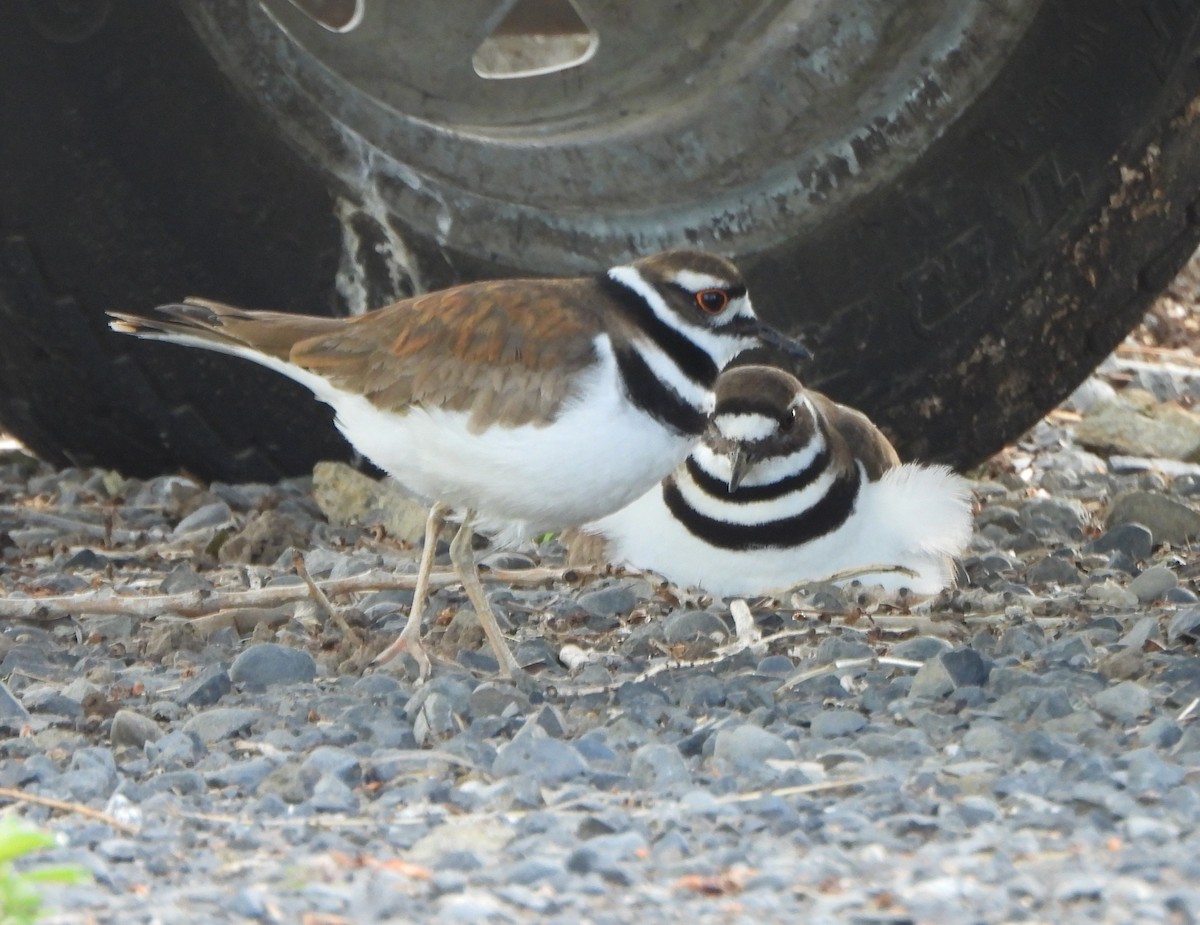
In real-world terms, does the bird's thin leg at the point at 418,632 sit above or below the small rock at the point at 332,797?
above

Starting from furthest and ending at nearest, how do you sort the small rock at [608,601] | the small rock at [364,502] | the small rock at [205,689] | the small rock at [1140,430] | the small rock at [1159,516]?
the small rock at [1140,430] < the small rock at [364,502] < the small rock at [1159,516] < the small rock at [608,601] < the small rock at [205,689]

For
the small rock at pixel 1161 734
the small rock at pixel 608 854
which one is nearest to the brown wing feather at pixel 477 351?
the small rock at pixel 608 854

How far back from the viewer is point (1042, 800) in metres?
2.74

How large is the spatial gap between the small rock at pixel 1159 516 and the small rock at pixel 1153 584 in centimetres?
64

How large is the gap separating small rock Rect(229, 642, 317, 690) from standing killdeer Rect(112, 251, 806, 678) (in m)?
0.18

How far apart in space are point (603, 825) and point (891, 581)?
1.91 m

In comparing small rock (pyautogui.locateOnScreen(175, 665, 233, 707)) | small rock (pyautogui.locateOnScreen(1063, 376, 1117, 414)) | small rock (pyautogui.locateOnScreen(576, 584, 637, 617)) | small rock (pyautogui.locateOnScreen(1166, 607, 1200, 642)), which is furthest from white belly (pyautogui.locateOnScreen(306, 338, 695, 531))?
small rock (pyautogui.locateOnScreen(1063, 376, 1117, 414))

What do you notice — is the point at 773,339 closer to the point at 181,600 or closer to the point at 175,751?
the point at 181,600

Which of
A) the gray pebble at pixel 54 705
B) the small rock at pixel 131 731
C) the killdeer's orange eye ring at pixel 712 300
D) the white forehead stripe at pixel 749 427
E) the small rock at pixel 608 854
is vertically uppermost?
the white forehead stripe at pixel 749 427

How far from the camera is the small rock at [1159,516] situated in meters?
4.72

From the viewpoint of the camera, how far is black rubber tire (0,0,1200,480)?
4215 millimetres

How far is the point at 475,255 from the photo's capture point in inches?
177

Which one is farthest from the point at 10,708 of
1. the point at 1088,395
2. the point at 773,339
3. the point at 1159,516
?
the point at 1088,395

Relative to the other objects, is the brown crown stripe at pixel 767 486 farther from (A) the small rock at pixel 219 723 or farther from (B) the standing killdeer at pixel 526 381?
(A) the small rock at pixel 219 723
